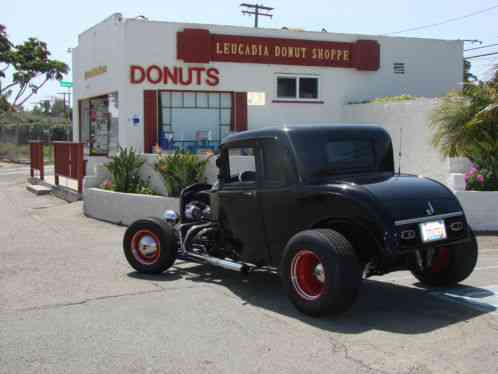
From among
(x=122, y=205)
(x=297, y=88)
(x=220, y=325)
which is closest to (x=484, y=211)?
(x=122, y=205)

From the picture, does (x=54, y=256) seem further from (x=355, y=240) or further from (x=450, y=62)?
(x=450, y=62)

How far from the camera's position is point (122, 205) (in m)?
12.7

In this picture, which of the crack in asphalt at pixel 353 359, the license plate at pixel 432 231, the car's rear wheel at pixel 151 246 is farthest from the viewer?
the car's rear wheel at pixel 151 246

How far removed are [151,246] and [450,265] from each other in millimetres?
3524

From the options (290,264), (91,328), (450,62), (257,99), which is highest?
(450,62)

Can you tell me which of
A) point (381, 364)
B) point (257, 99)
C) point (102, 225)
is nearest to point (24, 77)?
point (257, 99)

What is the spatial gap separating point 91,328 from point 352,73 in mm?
15321

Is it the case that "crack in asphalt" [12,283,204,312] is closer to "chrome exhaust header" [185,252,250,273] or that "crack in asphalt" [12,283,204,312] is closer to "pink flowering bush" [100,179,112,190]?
"chrome exhaust header" [185,252,250,273]

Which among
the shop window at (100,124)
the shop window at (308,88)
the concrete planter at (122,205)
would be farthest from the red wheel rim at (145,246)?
the shop window at (308,88)

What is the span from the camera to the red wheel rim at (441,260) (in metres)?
6.88

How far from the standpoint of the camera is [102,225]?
12.5 metres

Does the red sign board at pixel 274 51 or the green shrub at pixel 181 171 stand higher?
the red sign board at pixel 274 51

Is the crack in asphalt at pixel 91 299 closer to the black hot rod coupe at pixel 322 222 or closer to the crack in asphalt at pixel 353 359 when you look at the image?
the black hot rod coupe at pixel 322 222

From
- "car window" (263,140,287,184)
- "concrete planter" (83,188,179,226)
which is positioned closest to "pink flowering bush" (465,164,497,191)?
"concrete planter" (83,188,179,226)
